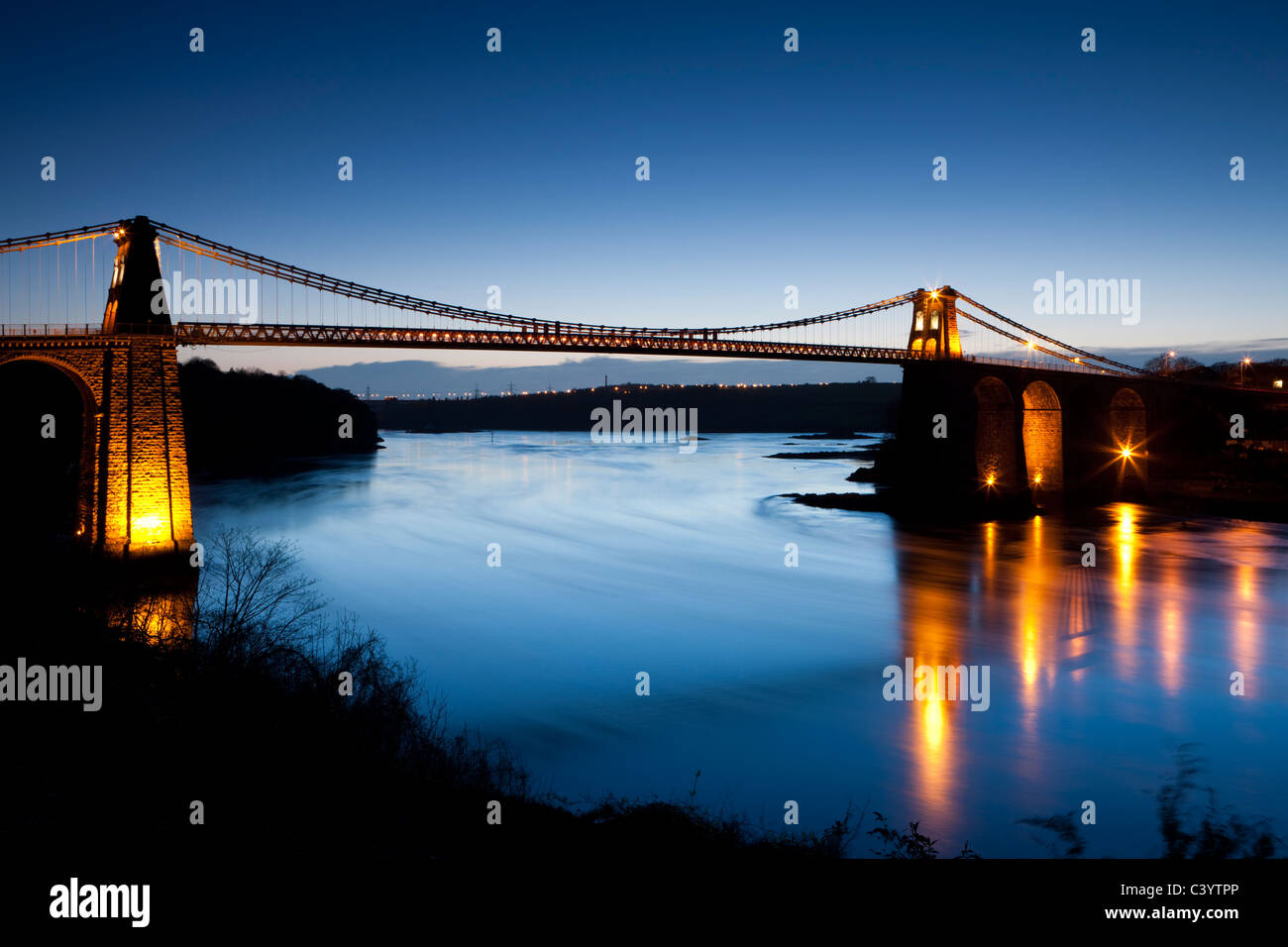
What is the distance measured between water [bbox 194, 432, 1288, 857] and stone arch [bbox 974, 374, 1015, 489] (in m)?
4.45

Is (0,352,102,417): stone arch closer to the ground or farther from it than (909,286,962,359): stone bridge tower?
closer to the ground

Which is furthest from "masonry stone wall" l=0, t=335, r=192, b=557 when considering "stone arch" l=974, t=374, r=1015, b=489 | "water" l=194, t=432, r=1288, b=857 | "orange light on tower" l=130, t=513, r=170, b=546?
"stone arch" l=974, t=374, r=1015, b=489

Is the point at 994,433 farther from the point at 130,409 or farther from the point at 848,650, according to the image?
the point at 130,409

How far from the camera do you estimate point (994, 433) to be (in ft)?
138

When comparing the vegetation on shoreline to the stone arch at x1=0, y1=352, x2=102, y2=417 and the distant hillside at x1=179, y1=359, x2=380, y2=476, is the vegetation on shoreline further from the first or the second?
the distant hillside at x1=179, y1=359, x2=380, y2=476

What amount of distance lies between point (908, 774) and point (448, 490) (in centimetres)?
4767

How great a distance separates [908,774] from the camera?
35.1ft

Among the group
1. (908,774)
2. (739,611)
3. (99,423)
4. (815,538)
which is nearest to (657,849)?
(908,774)

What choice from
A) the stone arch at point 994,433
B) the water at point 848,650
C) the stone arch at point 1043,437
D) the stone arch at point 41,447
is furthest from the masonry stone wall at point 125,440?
the stone arch at point 1043,437

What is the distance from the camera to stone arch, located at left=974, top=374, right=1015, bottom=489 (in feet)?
136

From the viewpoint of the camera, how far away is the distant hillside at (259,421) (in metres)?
62.1

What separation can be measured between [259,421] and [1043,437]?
65101 mm

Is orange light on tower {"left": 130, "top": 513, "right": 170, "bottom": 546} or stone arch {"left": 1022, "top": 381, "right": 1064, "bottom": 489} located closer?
orange light on tower {"left": 130, "top": 513, "right": 170, "bottom": 546}

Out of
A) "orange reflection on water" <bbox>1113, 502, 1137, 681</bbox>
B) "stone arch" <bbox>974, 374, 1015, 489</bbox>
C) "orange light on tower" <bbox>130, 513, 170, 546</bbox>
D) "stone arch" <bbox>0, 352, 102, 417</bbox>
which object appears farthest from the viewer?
"stone arch" <bbox>974, 374, 1015, 489</bbox>
